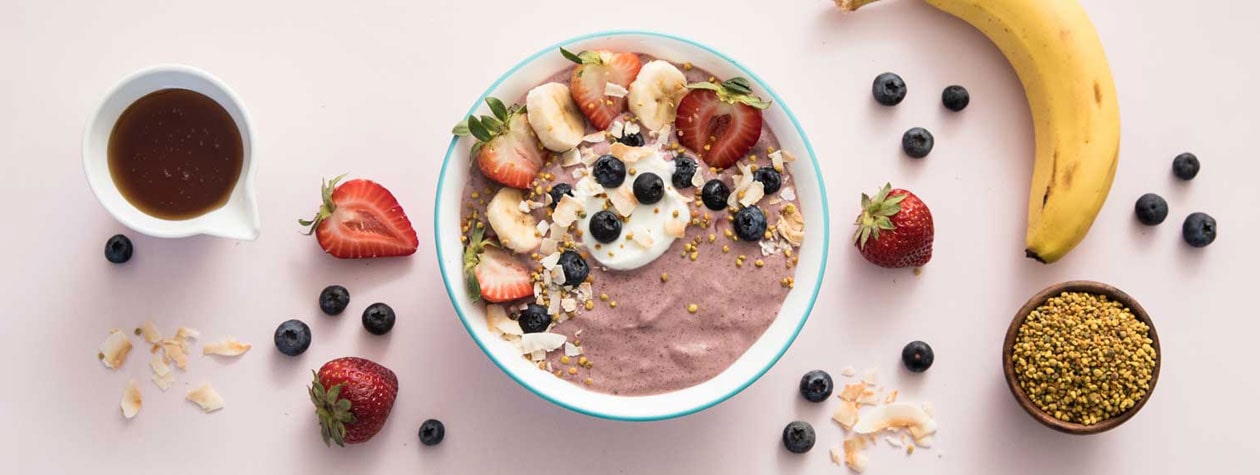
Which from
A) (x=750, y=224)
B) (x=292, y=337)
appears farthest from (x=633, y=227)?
(x=292, y=337)

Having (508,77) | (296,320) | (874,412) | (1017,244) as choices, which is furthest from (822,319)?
(296,320)

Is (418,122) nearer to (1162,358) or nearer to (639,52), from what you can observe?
(639,52)

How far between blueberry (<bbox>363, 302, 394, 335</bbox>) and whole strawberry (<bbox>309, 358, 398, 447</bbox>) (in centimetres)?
9

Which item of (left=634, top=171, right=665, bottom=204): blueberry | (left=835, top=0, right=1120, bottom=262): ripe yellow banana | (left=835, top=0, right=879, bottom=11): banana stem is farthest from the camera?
(left=835, top=0, right=879, bottom=11): banana stem

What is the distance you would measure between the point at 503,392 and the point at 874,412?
2.99 feet

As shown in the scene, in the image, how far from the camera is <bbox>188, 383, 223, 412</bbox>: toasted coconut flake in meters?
2.51

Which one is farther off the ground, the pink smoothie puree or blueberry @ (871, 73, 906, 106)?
blueberry @ (871, 73, 906, 106)

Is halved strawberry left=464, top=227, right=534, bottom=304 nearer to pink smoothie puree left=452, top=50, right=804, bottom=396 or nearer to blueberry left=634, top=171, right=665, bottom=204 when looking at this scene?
pink smoothie puree left=452, top=50, right=804, bottom=396

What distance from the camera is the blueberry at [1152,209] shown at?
249 cm

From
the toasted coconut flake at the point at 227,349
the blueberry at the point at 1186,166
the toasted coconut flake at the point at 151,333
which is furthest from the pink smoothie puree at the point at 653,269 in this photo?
the blueberry at the point at 1186,166

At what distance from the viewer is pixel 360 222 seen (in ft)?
7.92

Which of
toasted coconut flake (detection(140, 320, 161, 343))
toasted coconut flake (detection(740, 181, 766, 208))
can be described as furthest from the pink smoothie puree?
toasted coconut flake (detection(140, 320, 161, 343))

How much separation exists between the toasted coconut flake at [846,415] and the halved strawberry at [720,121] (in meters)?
0.70

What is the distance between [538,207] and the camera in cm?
224
